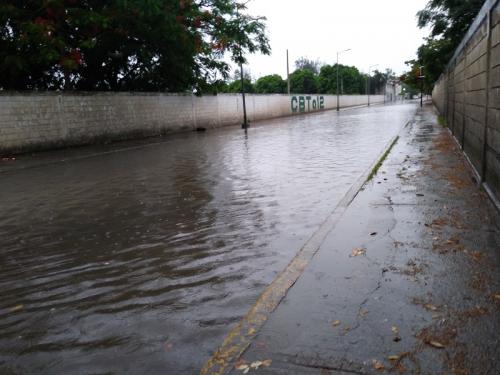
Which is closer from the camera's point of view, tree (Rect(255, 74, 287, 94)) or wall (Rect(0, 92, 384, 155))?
wall (Rect(0, 92, 384, 155))

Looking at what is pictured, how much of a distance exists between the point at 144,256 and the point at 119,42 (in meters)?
19.9

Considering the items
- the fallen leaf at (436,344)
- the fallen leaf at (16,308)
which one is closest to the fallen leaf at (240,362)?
the fallen leaf at (436,344)

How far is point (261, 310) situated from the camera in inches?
141

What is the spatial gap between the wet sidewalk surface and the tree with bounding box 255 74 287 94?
264 feet

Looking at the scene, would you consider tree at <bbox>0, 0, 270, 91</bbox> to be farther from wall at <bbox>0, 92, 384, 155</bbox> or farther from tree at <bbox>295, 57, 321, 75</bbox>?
tree at <bbox>295, 57, 321, 75</bbox>

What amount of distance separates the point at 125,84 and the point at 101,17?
8.58m

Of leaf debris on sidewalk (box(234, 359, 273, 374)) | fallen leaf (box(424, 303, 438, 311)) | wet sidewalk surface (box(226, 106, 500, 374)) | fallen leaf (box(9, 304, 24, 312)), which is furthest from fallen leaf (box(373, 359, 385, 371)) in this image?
fallen leaf (box(9, 304, 24, 312))

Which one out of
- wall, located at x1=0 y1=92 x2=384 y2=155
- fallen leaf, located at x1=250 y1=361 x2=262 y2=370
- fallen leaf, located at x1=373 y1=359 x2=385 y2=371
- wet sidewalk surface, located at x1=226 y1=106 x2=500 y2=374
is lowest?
fallen leaf, located at x1=250 y1=361 x2=262 y2=370

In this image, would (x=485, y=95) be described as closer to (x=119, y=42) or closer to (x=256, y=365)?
(x=256, y=365)

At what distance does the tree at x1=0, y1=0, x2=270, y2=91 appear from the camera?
18391mm

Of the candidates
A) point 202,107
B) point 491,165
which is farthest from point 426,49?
point 491,165

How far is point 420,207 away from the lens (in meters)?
6.49

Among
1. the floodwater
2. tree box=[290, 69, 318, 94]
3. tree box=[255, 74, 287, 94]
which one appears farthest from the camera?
tree box=[290, 69, 318, 94]

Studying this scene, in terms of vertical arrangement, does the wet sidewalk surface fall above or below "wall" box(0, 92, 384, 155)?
below
